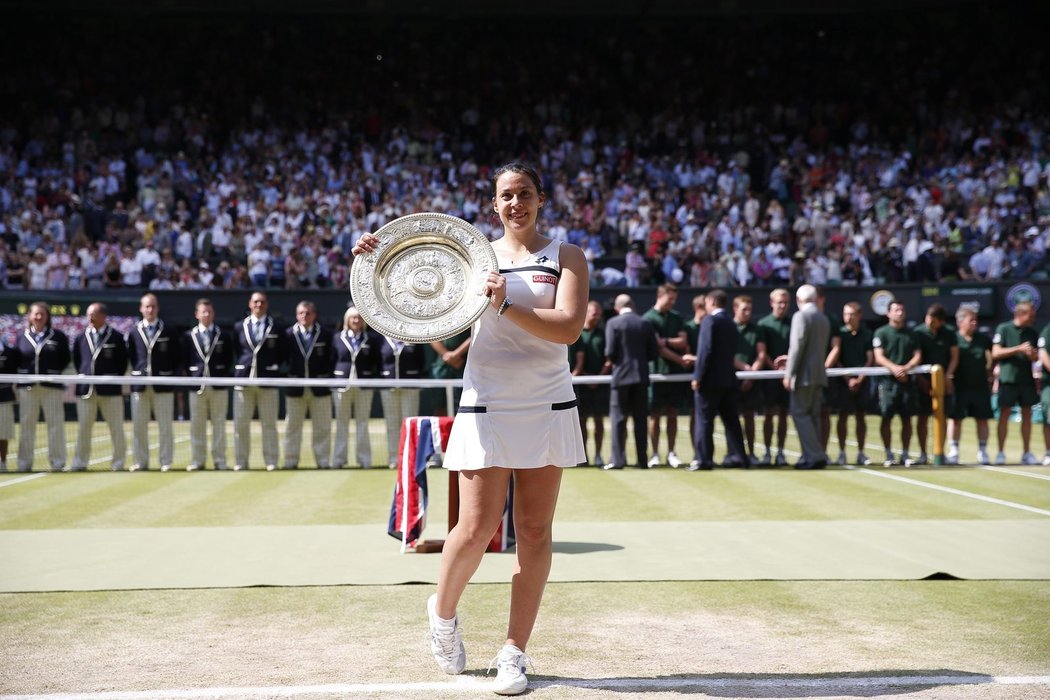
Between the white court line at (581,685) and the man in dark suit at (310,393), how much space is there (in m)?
9.90

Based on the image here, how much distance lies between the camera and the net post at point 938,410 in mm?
13852

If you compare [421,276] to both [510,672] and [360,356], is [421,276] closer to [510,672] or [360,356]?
[510,672]

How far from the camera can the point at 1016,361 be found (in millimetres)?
14336

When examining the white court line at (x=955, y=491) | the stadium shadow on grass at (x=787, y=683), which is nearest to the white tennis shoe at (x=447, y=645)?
the stadium shadow on grass at (x=787, y=683)

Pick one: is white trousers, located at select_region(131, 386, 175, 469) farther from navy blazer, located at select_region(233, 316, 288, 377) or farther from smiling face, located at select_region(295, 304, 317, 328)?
smiling face, located at select_region(295, 304, 317, 328)

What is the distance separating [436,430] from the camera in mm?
7922

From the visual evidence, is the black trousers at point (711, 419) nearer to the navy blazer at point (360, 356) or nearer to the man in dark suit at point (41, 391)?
the navy blazer at point (360, 356)

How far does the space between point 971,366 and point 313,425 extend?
8424 mm

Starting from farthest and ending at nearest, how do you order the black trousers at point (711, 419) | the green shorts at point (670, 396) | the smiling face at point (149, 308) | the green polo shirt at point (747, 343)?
the green polo shirt at point (747, 343) < the green shorts at point (670, 396) < the smiling face at point (149, 308) < the black trousers at point (711, 419)

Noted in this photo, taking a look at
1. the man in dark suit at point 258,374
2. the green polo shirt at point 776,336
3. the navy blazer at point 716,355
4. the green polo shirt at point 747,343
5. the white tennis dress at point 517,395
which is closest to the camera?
the white tennis dress at point 517,395

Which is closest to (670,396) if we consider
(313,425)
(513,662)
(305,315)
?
(313,425)

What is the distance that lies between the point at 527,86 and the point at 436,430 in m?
28.2

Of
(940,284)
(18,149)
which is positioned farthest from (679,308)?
(18,149)

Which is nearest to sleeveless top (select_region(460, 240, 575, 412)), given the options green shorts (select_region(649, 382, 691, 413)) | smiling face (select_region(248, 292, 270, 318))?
smiling face (select_region(248, 292, 270, 318))
